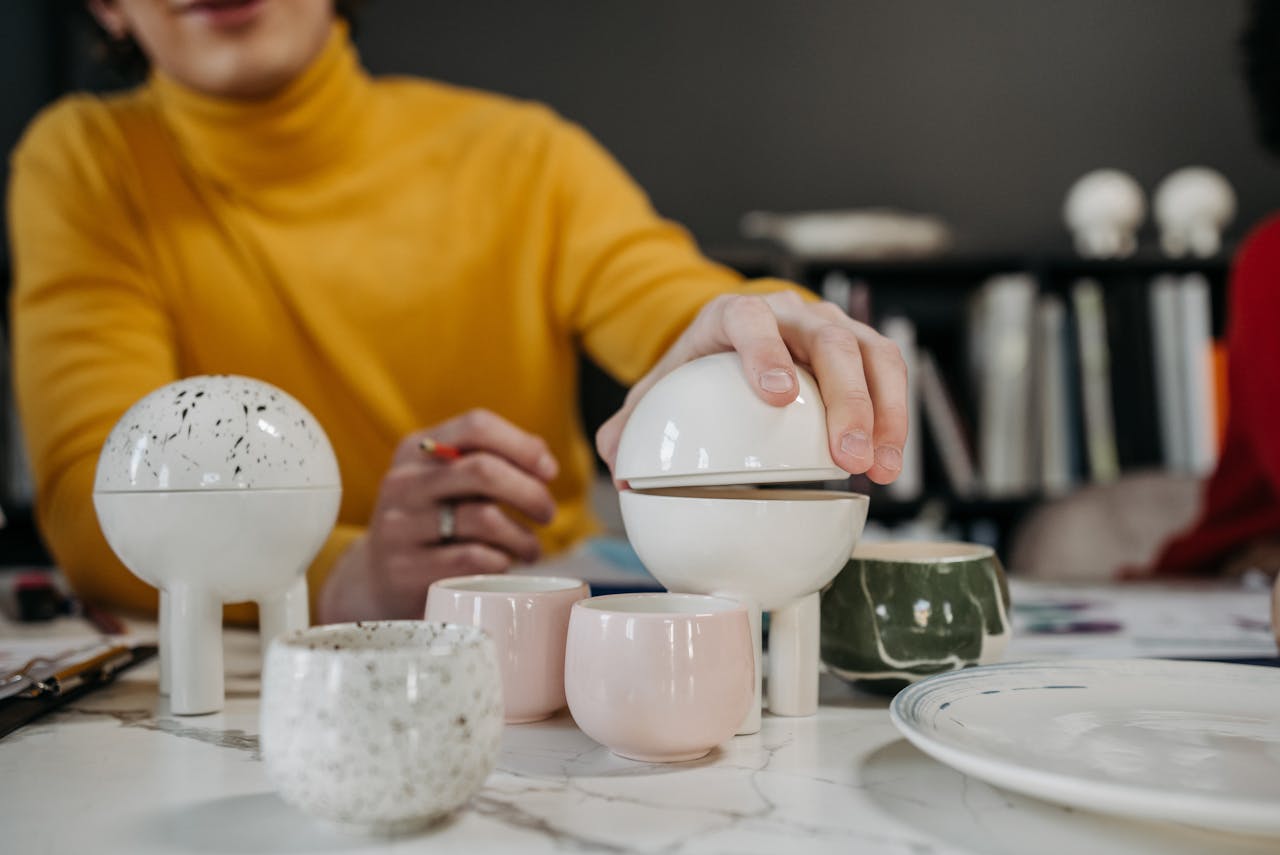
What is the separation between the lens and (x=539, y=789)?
430mm

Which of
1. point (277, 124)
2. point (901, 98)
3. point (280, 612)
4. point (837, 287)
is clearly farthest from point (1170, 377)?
point (280, 612)

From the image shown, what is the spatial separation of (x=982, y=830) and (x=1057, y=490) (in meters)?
1.99

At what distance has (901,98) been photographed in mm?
2527

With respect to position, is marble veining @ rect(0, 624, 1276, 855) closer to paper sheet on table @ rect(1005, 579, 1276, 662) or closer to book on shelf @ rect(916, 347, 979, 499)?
paper sheet on table @ rect(1005, 579, 1276, 662)

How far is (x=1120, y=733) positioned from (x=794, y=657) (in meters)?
0.16

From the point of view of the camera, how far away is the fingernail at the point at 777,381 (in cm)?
48

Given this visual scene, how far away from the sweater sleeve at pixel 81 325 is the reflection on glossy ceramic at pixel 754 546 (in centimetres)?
49

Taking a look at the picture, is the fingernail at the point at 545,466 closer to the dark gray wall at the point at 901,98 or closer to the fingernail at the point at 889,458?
the fingernail at the point at 889,458

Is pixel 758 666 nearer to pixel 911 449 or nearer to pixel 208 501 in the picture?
pixel 208 501

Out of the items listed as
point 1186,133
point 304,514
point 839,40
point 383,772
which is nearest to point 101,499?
point 304,514

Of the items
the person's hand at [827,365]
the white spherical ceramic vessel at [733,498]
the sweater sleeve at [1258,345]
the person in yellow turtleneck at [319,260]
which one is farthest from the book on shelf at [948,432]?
the white spherical ceramic vessel at [733,498]

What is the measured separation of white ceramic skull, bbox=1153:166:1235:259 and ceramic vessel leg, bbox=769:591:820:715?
2.06m

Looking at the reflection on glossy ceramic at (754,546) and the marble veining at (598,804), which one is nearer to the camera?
the marble veining at (598,804)

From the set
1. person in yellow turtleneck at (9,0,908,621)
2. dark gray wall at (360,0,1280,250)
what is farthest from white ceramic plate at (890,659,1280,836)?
dark gray wall at (360,0,1280,250)
